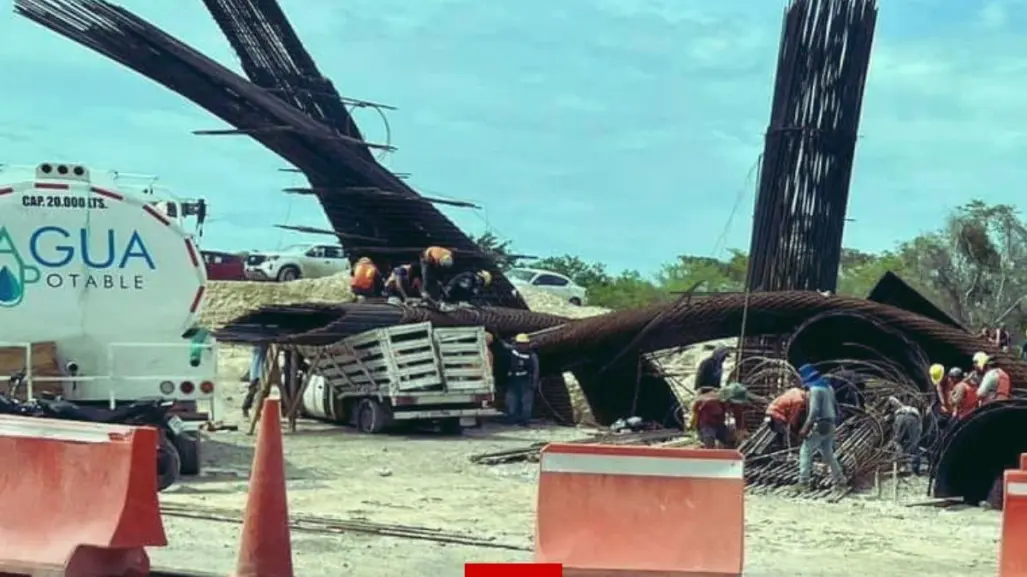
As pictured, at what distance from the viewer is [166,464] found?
47.1 ft

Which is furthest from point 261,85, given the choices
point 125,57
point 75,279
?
point 75,279

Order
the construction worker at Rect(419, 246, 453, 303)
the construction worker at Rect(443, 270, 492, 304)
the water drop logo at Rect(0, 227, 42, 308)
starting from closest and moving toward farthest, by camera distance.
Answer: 1. the water drop logo at Rect(0, 227, 42, 308)
2. the construction worker at Rect(419, 246, 453, 303)
3. the construction worker at Rect(443, 270, 492, 304)

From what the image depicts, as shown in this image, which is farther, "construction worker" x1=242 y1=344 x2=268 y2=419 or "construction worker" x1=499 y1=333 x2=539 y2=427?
"construction worker" x1=499 y1=333 x2=539 y2=427

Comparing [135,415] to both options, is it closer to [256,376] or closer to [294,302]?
[256,376]

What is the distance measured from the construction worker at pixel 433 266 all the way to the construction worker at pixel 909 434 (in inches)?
379

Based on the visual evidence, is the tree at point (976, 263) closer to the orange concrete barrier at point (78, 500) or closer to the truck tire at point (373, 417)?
the truck tire at point (373, 417)

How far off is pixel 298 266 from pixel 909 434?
2935cm

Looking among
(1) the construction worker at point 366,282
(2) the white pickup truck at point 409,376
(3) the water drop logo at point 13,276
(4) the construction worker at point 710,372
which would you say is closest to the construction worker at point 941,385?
(4) the construction worker at point 710,372

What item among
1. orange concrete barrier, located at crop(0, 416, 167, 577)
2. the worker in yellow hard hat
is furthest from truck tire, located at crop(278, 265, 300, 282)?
orange concrete barrier, located at crop(0, 416, 167, 577)

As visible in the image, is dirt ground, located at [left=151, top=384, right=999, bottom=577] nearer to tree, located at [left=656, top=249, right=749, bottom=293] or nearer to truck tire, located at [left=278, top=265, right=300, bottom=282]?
truck tire, located at [left=278, top=265, right=300, bottom=282]

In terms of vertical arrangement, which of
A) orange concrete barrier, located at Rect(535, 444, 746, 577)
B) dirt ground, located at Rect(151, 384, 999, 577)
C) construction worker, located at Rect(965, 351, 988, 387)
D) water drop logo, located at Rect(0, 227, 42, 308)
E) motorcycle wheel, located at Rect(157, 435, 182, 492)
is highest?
water drop logo, located at Rect(0, 227, 42, 308)

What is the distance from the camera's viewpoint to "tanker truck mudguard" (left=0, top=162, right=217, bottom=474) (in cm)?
1408

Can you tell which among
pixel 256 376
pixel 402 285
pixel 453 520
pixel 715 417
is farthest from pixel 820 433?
pixel 256 376

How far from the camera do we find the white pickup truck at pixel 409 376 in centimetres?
2228
